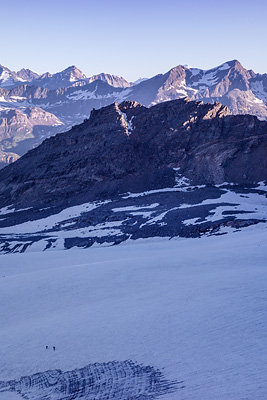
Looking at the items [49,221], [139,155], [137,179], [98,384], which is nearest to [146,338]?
[98,384]

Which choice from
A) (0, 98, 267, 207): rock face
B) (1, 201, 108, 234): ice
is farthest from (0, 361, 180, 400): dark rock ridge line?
(0, 98, 267, 207): rock face

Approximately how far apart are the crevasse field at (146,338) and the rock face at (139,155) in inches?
2692

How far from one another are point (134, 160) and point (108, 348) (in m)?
87.9

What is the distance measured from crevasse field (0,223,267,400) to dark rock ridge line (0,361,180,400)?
0.03 metres

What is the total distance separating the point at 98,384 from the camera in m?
11.9

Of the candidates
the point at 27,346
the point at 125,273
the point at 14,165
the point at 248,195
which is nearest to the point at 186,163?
the point at 248,195

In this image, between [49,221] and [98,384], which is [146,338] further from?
[49,221]

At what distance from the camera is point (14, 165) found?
4579 inches

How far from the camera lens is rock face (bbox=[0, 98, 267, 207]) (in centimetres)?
9006

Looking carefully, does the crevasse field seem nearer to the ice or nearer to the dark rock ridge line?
the dark rock ridge line

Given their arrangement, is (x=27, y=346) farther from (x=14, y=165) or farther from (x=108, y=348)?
(x=14, y=165)

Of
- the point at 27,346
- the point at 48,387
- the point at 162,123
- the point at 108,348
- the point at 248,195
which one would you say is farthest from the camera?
the point at 162,123

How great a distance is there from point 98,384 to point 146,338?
2443mm

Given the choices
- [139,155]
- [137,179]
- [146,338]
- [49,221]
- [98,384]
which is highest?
[139,155]
